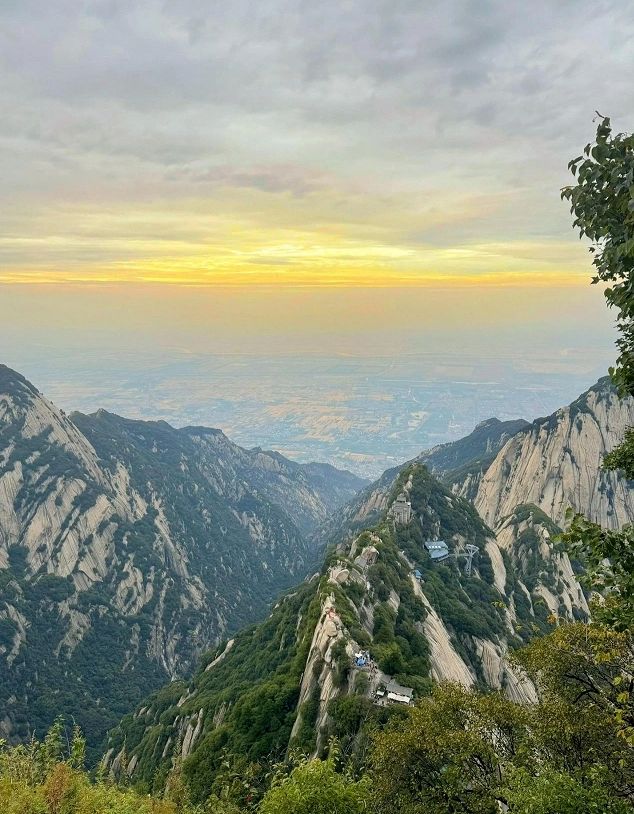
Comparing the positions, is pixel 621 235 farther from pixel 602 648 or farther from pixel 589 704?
pixel 589 704

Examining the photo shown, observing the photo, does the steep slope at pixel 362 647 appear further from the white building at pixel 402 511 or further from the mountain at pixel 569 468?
the mountain at pixel 569 468

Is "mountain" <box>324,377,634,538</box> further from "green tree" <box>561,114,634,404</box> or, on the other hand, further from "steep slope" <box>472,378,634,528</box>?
"green tree" <box>561,114,634,404</box>

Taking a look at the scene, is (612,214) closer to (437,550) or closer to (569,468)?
(437,550)

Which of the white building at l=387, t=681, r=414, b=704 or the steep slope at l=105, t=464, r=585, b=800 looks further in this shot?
the steep slope at l=105, t=464, r=585, b=800

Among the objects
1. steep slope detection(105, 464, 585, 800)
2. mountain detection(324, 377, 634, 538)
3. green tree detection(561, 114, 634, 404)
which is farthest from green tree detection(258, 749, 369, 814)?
mountain detection(324, 377, 634, 538)

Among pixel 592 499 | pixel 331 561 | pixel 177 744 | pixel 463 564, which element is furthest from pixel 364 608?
pixel 592 499

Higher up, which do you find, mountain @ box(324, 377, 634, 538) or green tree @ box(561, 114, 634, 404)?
green tree @ box(561, 114, 634, 404)
